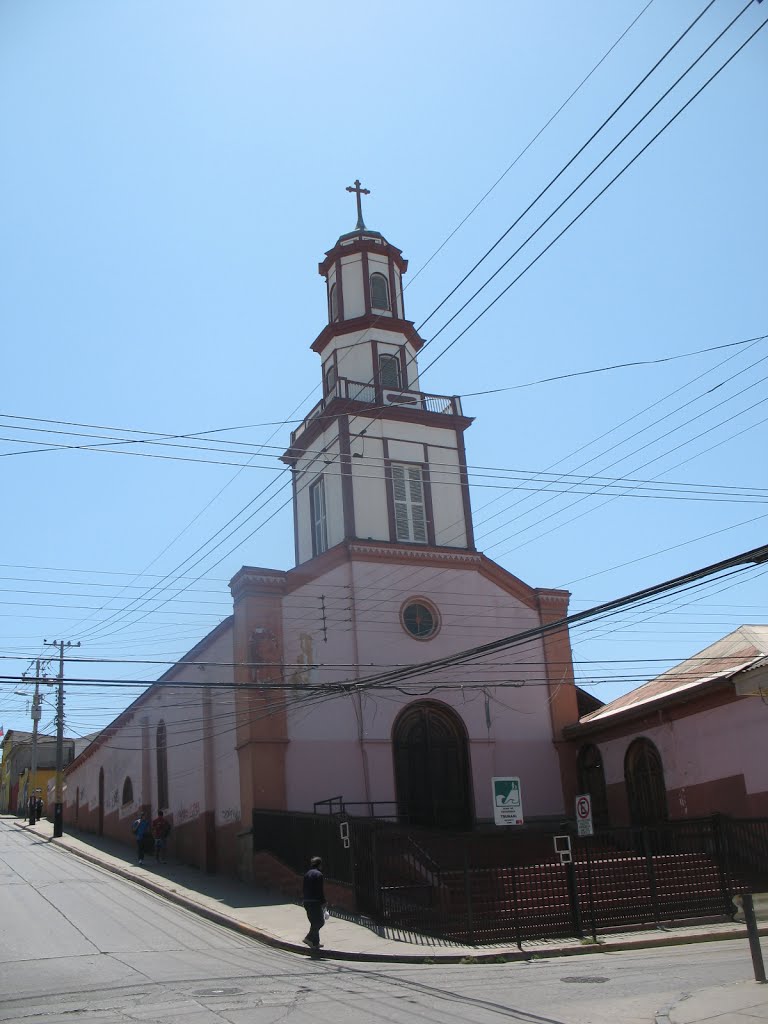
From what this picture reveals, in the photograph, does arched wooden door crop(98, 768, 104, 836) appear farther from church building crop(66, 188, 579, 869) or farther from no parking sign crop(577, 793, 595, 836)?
no parking sign crop(577, 793, 595, 836)

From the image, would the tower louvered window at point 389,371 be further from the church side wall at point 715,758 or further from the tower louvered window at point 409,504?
the church side wall at point 715,758

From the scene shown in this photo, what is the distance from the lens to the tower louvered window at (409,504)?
3088 centimetres

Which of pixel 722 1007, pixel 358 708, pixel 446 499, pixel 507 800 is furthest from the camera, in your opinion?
pixel 446 499

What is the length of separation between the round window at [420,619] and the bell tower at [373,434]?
6.04ft

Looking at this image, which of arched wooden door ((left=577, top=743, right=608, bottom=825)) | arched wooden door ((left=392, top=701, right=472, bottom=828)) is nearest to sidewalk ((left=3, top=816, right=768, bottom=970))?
arched wooden door ((left=392, top=701, right=472, bottom=828))

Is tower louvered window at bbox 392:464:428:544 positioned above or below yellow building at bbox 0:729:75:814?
above

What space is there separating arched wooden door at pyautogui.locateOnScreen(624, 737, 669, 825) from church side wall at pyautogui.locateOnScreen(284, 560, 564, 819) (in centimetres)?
286

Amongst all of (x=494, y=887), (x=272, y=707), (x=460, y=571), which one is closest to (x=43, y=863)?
(x=272, y=707)

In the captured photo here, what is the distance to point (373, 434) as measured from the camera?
31.4 metres

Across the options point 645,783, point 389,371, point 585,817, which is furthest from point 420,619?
point 585,817

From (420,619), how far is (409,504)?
3658 mm

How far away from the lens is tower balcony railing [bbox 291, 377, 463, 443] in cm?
3125

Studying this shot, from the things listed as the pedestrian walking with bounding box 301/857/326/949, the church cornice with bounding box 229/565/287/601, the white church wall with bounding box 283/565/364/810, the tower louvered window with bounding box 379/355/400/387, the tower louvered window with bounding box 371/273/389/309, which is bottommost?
the pedestrian walking with bounding box 301/857/326/949

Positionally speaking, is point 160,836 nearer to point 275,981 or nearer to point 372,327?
point 372,327
